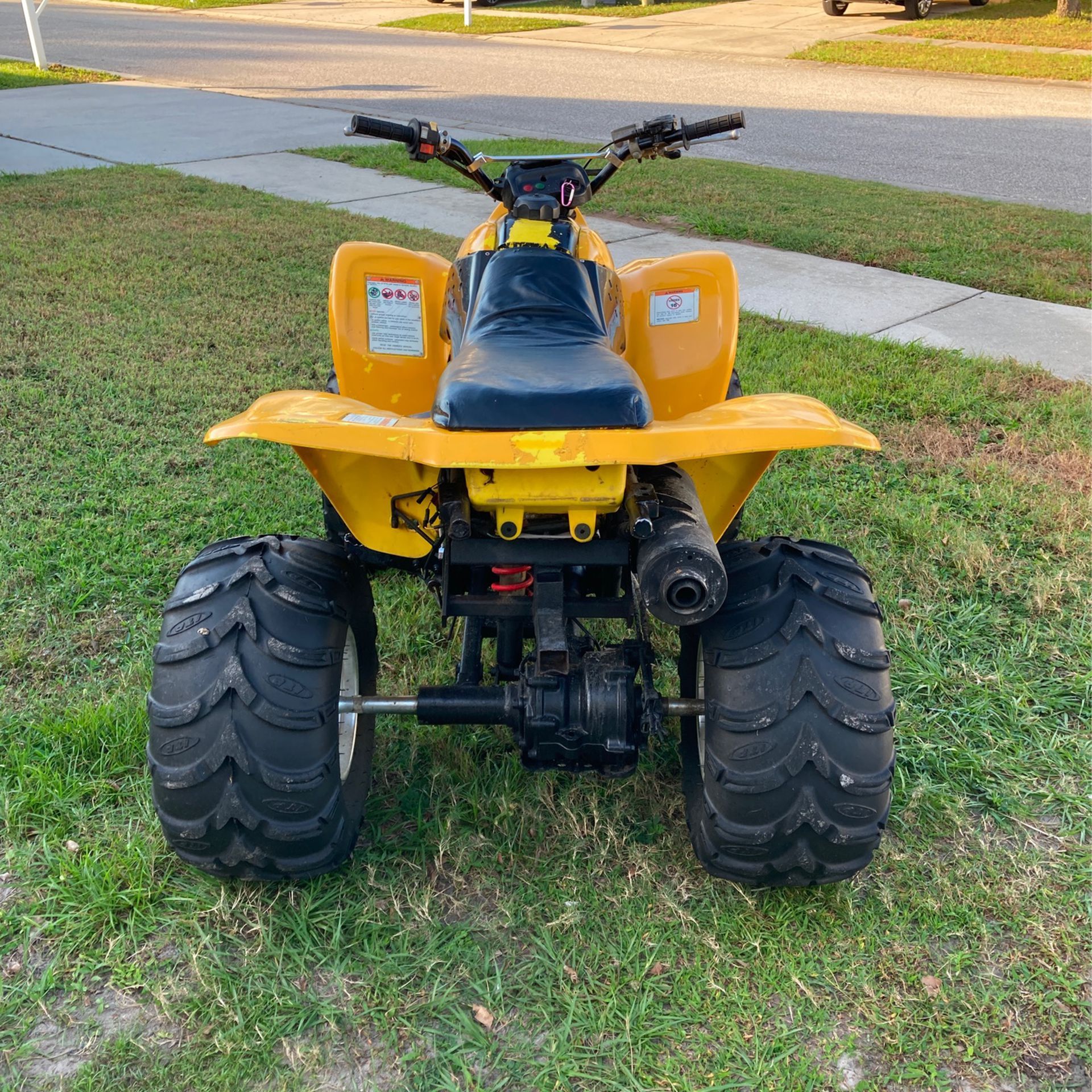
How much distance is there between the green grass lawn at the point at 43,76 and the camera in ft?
44.7

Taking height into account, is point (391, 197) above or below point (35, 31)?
below

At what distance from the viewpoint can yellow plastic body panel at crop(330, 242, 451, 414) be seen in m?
3.21

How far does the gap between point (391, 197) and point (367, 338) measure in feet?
18.0

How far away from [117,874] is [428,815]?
0.74 metres

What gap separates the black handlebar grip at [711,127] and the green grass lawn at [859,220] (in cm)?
381

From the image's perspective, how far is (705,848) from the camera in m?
2.31

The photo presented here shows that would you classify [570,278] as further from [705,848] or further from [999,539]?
[999,539]

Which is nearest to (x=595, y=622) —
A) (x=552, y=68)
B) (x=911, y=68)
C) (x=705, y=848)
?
(x=705, y=848)

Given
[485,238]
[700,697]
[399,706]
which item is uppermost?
[485,238]

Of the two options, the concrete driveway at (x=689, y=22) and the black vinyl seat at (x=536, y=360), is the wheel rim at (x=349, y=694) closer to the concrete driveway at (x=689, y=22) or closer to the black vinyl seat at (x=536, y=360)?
the black vinyl seat at (x=536, y=360)

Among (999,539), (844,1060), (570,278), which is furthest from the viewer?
(999,539)

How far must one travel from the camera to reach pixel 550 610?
7.03 ft

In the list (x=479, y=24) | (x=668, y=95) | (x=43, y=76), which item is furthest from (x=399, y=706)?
(x=479, y=24)

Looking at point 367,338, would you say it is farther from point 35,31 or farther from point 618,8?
point 618,8
